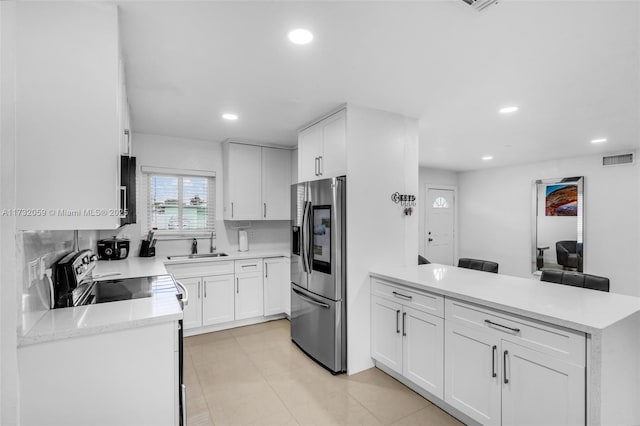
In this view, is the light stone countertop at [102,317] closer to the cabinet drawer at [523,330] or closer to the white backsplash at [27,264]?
the white backsplash at [27,264]

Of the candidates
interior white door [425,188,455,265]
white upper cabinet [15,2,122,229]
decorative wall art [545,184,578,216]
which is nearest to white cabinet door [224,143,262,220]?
white upper cabinet [15,2,122,229]

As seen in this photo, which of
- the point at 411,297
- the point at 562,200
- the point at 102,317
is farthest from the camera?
the point at 562,200

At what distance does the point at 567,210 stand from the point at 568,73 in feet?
14.0

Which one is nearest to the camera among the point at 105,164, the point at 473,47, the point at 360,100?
the point at 105,164

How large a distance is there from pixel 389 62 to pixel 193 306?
3288 mm

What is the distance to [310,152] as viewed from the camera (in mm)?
3350

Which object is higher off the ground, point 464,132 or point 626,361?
point 464,132

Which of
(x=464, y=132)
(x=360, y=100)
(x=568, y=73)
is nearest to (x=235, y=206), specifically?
(x=360, y=100)

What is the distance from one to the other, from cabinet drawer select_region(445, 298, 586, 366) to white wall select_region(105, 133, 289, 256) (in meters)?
3.14

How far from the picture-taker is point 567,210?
18.0 ft

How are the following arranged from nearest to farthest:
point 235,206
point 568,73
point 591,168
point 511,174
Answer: point 568,73, point 235,206, point 591,168, point 511,174

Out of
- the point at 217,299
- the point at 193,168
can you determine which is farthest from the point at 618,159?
the point at 193,168

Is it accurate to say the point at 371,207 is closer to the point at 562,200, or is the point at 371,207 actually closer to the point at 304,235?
the point at 304,235

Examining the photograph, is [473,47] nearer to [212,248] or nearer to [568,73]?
[568,73]
